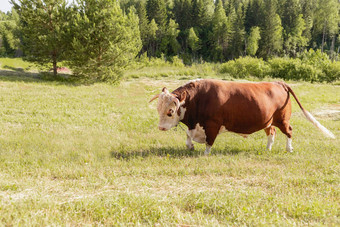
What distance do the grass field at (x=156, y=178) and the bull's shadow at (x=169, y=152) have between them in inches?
1.1

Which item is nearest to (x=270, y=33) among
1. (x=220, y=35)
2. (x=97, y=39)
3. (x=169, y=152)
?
(x=220, y=35)

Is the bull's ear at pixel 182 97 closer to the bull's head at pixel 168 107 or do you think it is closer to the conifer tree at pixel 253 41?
the bull's head at pixel 168 107

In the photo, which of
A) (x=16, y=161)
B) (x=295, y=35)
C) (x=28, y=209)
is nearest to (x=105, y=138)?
(x=16, y=161)

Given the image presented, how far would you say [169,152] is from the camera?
22.9 feet

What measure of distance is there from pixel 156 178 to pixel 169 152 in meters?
1.93

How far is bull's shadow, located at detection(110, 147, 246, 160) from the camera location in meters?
6.68

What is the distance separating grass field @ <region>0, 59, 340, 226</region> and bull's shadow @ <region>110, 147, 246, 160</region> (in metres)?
0.03

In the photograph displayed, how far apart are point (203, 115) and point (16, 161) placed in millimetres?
4900

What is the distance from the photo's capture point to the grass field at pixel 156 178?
340 cm

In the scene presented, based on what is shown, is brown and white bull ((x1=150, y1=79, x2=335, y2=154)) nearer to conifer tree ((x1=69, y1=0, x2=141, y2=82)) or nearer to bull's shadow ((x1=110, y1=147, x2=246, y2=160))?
bull's shadow ((x1=110, y1=147, x2=246, y2=160))

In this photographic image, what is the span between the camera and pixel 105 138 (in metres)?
8.53

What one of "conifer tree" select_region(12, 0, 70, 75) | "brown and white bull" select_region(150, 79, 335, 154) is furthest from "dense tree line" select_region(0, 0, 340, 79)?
"brown and white bull" select_region(150, 79, 335, 154)

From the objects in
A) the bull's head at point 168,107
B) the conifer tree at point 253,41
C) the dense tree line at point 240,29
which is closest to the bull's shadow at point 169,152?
the bull's head at point 168,107

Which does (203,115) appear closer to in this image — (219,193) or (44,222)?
(219,193)
